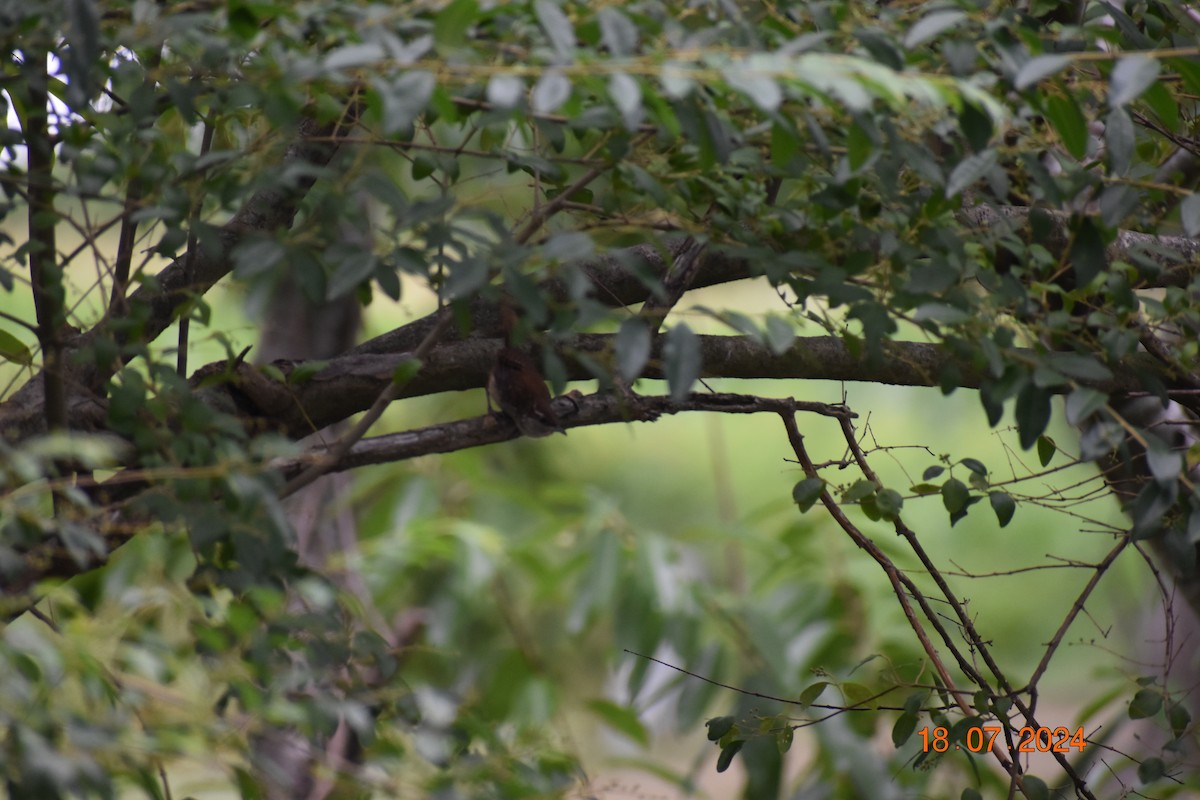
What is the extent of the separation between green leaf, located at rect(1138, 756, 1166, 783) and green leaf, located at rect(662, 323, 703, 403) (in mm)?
763

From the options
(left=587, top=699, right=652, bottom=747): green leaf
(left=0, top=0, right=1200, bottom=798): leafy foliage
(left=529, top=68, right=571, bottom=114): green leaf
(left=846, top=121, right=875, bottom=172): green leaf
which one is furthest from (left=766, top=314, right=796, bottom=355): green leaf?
(left=587, top=699, right=652, bottom=747): green leaf

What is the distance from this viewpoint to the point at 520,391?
1.21 m

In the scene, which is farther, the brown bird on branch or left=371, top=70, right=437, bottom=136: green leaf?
the brown bird on branch

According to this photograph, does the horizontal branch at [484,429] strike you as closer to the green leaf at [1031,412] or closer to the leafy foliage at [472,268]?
the leafy foliage at [472,268]

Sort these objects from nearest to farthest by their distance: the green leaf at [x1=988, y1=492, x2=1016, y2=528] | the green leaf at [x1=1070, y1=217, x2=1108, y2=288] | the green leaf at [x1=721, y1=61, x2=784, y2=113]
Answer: the green leaf at [x1=721, y1=61, x2=784, y2=113] → the green leaf at [x1=1070, y1=217, x2=1108, y2=288] → the green leaf at [x1=988, y1=492, x2=1016, y2=528]

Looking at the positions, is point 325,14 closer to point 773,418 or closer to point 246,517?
point 246,517

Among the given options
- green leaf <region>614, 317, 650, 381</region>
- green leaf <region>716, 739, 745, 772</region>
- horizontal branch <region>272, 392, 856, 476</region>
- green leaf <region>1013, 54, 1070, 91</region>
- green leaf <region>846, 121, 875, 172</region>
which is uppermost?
green leaf <region>1013, 54, 1070, 91</region>

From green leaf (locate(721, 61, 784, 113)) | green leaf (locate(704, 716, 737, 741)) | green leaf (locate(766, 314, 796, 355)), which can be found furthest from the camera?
green leaf (locate(704, 716, 737, 741))

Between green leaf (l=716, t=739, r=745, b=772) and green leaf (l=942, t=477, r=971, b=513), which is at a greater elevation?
green leaf (l=942, t=477, r=971, b=513)

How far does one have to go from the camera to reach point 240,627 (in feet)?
2.73

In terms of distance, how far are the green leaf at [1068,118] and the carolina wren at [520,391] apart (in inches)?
23.0

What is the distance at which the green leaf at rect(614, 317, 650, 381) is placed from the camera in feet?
2.39

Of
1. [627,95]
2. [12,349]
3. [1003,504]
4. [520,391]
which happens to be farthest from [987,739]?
[12,349]

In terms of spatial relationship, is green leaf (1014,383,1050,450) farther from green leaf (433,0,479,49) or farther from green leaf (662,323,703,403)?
green leaf (433,0,479,49)
